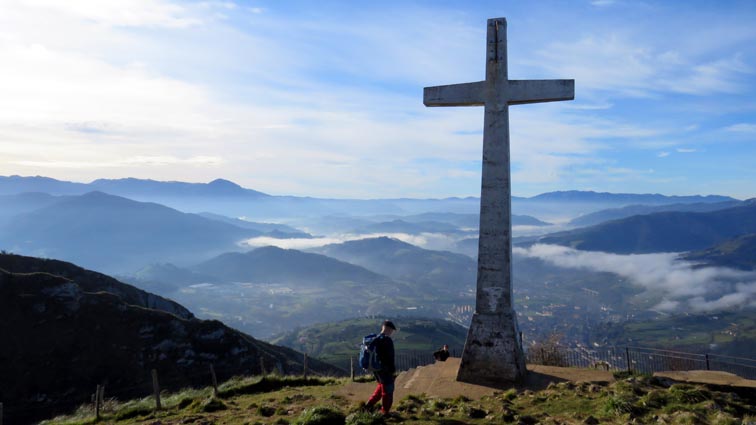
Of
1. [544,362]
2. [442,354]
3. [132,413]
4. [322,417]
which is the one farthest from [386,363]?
[544,362]

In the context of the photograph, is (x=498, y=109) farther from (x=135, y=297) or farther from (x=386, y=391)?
(x=135, y=297)

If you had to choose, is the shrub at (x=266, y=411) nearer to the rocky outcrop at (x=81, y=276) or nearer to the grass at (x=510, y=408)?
the grass at (x=510, y=408)

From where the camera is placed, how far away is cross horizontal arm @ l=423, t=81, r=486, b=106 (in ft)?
43.7

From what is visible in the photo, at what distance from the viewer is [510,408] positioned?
31.6 ft

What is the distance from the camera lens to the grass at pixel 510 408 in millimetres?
8500

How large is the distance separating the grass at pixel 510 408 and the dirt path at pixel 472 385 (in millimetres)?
514

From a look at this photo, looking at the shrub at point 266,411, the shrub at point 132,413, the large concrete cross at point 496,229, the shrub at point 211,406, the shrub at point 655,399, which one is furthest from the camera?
the shrub at point 132,413

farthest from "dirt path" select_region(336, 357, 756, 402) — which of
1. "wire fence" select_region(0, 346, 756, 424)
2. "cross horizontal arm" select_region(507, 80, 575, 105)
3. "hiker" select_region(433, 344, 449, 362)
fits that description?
Result: "cross horizontal arm" select_region(507, 80, 575, 105)

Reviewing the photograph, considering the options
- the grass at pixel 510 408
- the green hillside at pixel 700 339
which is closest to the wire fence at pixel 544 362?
the grass at pixel 510 408

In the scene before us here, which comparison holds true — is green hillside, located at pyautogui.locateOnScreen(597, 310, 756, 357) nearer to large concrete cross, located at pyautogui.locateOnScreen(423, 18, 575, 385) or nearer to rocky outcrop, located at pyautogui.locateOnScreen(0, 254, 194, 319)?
rocky outcrop, located at pyautogui.locateOnScreen(0, 254, 194, 319)

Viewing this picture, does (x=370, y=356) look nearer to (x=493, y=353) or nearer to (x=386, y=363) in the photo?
(x=386, y=363)

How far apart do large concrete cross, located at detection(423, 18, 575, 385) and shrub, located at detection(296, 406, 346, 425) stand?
4.72 meters

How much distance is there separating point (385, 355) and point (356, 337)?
161 m

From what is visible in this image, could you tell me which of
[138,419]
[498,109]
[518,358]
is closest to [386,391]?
[518,358]
